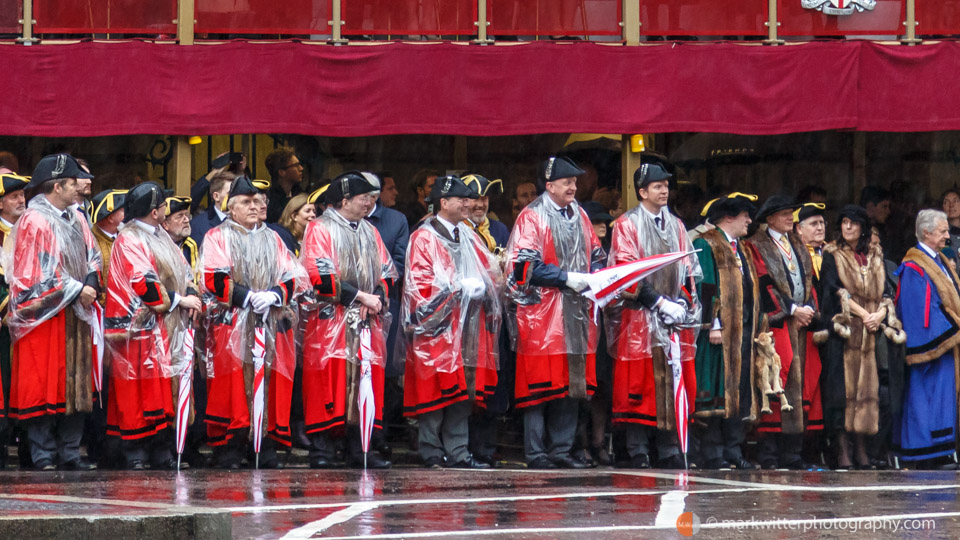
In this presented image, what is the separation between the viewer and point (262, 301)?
11531 mm

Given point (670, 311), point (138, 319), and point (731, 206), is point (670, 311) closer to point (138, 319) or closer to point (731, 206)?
point (731, 206)

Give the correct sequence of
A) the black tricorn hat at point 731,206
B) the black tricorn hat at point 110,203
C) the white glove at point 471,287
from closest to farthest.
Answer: the black tricorn hat at point 110,203 < the white glove at point 471,287 < the black tricorn hat at point 731,206

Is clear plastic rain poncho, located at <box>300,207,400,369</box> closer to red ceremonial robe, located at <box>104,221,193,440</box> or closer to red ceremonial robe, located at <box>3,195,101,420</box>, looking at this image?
red ceremonial robe, located at <box>104,221,193,440</box>

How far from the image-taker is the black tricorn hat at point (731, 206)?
12469 millimetres

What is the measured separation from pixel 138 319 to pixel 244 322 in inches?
27.9

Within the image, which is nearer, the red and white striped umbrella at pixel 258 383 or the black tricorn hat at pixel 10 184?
the red and white striped umbrella at pixel 258 383

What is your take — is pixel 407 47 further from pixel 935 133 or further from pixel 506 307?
pixel 935 133

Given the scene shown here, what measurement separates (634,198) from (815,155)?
12.3 ft

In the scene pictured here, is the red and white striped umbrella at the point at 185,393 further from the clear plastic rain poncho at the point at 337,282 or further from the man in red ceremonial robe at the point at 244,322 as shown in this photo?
the clear plastic rain poncho at the point at 337,282

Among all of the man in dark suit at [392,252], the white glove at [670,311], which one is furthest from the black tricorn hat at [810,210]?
the man in dark suit at [392,252]

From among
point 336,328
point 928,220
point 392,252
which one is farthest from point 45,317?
point 928,220

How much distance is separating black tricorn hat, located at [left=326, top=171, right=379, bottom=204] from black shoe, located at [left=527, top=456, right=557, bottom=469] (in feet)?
7.19

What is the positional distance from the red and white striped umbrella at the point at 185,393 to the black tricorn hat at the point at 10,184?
1.52 m

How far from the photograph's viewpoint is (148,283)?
11.3 m
